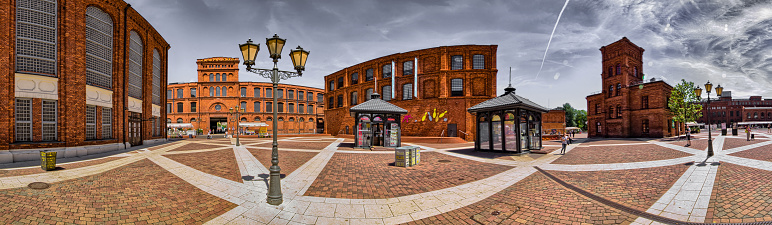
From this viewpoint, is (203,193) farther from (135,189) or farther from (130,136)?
(130,136)

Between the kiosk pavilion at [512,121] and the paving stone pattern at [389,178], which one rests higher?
the kiosk pavilion at [512,121]

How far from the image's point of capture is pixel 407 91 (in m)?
30.6

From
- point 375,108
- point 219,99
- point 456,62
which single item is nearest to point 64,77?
point 375,108

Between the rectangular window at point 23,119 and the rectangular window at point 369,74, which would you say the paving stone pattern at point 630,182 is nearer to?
the rectangular window at point 23,119

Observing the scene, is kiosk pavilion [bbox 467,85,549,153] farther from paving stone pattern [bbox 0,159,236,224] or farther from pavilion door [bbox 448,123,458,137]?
paving stone pattern [bbox 0,159,236,224]

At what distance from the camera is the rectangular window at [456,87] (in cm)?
2800

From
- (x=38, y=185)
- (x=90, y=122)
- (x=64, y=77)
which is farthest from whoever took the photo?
(x=90, y=122)

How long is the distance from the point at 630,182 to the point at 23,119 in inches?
1079

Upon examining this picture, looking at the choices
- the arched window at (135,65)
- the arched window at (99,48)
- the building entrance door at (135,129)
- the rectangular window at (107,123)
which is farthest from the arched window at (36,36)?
the building entrance door at (135,129)

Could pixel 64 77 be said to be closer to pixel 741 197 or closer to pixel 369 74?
pixel 369 74

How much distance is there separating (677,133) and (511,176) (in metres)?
44.5

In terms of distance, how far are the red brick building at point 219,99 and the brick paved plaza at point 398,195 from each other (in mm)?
43673

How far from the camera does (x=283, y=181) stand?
Answer: 7.81 metres

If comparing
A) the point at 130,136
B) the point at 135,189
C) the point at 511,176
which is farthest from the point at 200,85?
the point at 511,176
